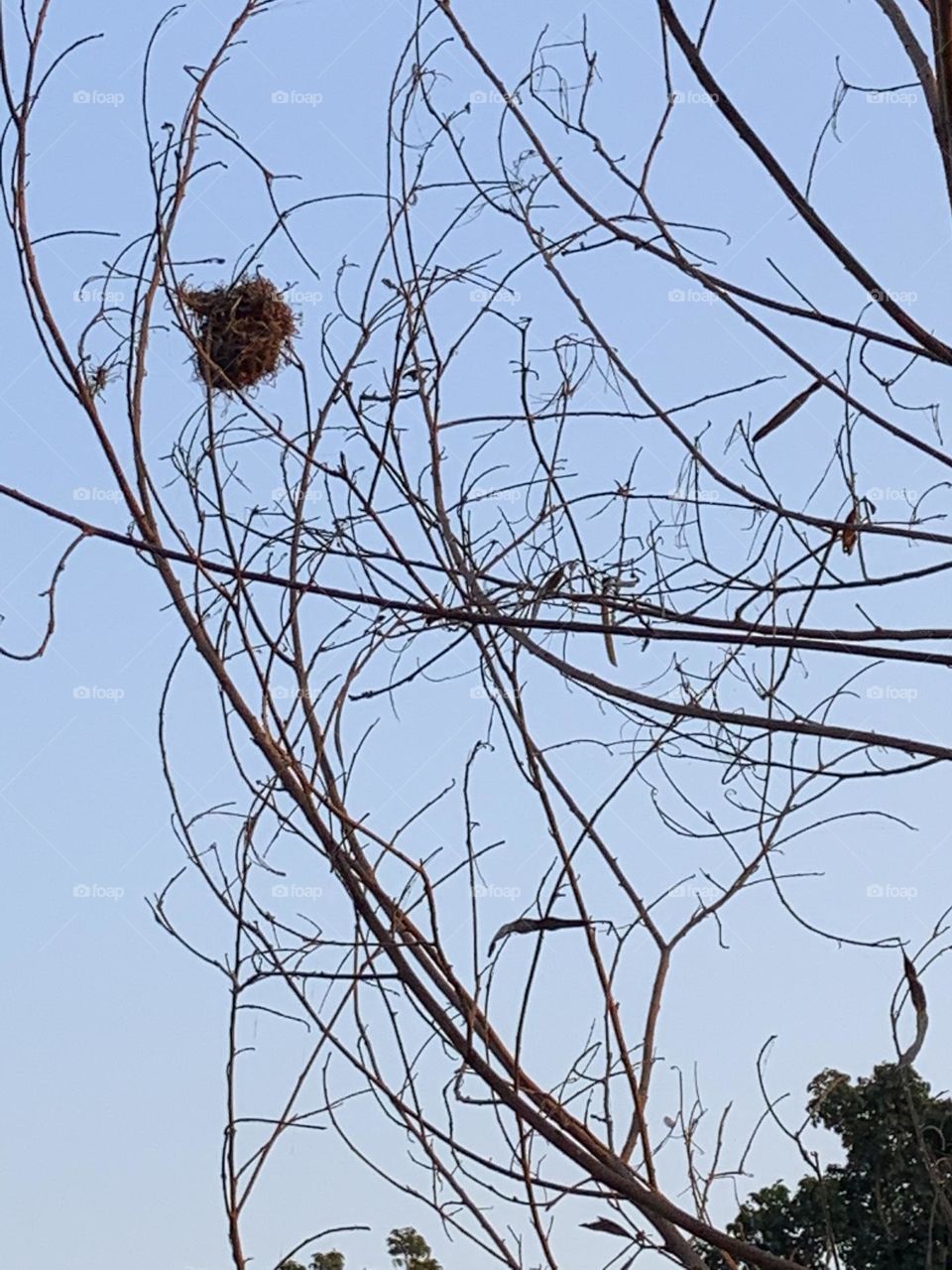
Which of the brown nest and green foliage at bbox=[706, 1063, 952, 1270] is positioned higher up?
the brown nest

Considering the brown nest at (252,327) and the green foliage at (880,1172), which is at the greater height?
the brown nest at (252,327)

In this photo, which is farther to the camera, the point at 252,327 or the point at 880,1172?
the point at 252,327

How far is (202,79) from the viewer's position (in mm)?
1995

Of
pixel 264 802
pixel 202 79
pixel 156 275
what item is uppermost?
pixel 202 79

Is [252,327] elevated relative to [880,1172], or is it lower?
elevated

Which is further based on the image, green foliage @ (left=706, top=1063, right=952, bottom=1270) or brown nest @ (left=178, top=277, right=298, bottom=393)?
brown nest @ (left=178, top=277, right=298, bottom=393)

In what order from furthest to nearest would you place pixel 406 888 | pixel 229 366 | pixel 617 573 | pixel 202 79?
1. pixel 229 366
2. pixel 202 79
3. pixel 617 573
4. pixel 406 888

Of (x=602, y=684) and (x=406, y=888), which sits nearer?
(x=602, y=684)

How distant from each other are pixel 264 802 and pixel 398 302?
0.73m

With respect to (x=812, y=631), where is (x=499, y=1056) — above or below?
below

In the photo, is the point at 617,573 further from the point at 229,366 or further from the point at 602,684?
the point at 229,366

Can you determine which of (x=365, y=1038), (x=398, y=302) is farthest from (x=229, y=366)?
(x=365, y=1038)

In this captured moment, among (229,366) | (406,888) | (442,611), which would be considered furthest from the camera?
(229,366)

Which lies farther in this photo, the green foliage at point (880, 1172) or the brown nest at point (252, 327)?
the brown nest at point (252, 327)
